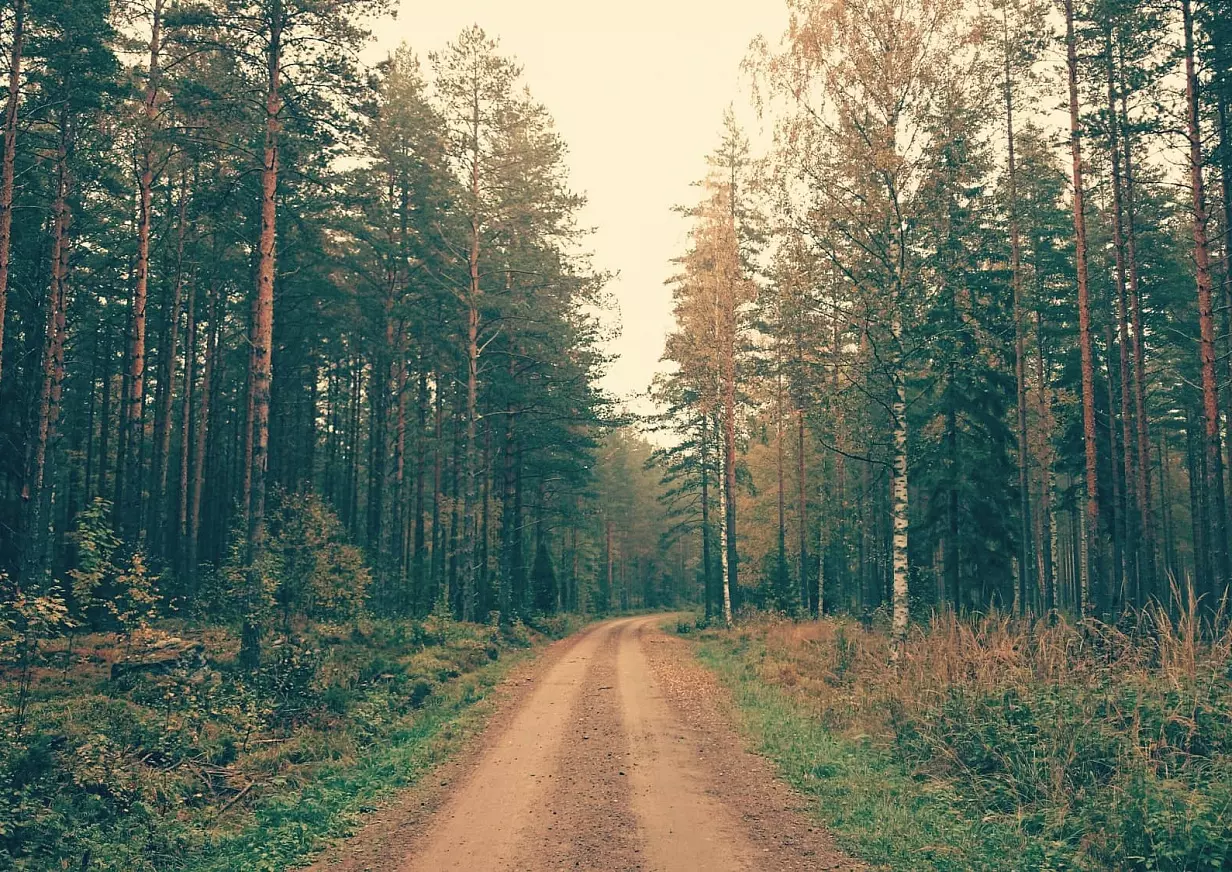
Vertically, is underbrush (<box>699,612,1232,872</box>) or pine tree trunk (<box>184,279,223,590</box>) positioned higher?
pine tree trunk (<box>184,279,223,590</box>)

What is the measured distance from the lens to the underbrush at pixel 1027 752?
5.82 meters

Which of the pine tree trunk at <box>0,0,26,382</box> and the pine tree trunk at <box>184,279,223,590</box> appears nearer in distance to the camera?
the pine tree trunk at <box>0,0,26,382</box>

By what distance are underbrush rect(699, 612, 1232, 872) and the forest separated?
63 mm

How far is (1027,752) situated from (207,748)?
10667mm

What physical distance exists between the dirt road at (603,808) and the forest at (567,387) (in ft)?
2.17

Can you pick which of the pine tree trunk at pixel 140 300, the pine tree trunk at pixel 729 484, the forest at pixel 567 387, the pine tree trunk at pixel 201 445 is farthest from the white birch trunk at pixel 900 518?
the pine tree trunk at pixel 201 445

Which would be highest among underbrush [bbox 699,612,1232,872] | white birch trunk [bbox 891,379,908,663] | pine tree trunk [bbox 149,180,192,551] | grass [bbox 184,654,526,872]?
pine tree trunk [bbox 149,180,192,551]

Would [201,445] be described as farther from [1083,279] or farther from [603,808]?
[1083,279]

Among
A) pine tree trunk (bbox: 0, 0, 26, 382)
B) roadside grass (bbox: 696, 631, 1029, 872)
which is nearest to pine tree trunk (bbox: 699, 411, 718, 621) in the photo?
roadside grass (bbox: 696, 631, 1029, 872)

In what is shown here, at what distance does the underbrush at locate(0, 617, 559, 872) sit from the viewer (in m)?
6.74

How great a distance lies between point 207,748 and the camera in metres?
9.38

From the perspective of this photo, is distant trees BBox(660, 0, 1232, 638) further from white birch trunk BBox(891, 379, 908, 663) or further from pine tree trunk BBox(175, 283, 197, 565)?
pine tree trunk BBox(175, 283, 197, 565)

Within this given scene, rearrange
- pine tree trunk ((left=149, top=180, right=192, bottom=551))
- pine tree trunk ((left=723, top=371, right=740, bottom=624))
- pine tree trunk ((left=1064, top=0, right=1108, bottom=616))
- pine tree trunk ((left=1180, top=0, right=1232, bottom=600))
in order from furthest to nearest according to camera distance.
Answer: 1. pine tree trunk ((left=723, top=371, right=740, bottom=624))
2. pine tree trunk ((left=149, top=180, right=192, bottom=551))
3. pine tree trunk ((left=1064, top=0, right=1108, bottom=616))
4. pine tree trunk ((left=1180, top=0, right=1232, bottom=600))

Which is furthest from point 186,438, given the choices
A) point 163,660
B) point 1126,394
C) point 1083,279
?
point 1126,394
